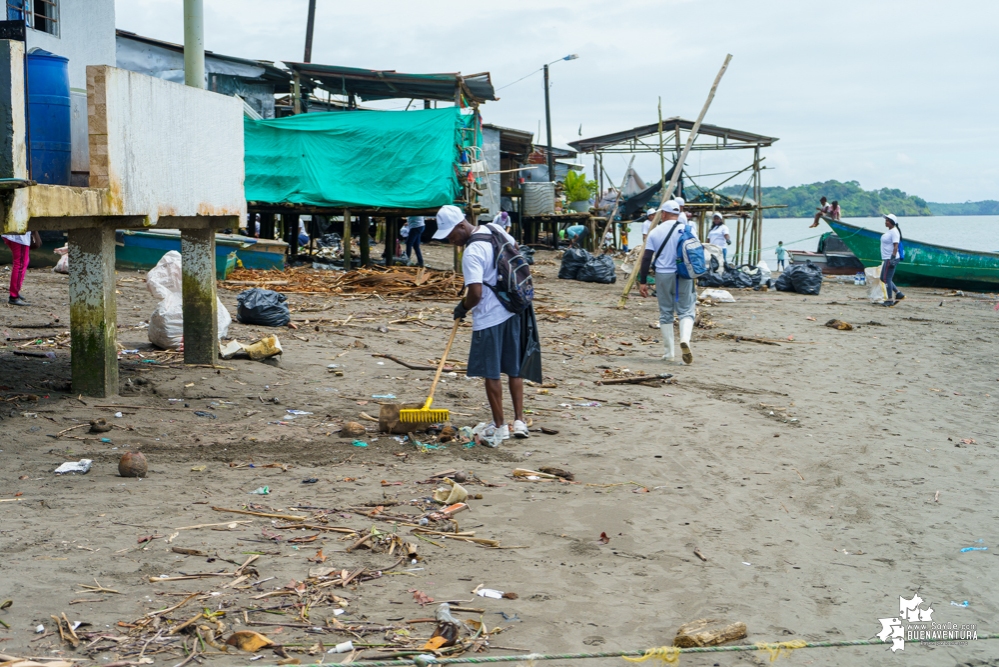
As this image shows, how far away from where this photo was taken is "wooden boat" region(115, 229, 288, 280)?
617 inches

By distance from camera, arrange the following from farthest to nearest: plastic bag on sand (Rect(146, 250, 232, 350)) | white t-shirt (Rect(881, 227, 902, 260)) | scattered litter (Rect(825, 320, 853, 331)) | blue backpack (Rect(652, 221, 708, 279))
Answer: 1. white t-shirt (Rect(881, 227, 902, 260))
2. scattered litter (Rect(825, 320, 853, 331))
3. blue backpack (Rect(652, 221, 708, 279))
4. plastic bag on sand (Rect(146, 250, 232, 350))

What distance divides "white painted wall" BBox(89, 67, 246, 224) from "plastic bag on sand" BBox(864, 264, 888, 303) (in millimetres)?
15006

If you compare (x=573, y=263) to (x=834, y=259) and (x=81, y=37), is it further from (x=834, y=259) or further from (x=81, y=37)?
(x=81, y=37)

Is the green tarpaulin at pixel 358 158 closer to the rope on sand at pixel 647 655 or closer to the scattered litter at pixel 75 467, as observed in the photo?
the scattered litter at pixel 75 467

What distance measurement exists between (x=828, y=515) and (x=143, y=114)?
5.49 m

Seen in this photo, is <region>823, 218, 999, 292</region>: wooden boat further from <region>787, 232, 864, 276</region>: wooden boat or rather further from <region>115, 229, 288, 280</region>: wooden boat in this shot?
<region>115, 229, 288, 280</region>: wooden boat

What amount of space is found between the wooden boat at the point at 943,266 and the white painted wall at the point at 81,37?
21554mm

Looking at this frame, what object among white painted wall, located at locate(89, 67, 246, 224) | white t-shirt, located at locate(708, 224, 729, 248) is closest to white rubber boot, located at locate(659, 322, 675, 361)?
white painted wall, located at locate(89, 67, 246, 224)

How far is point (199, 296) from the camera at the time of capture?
27.2ft

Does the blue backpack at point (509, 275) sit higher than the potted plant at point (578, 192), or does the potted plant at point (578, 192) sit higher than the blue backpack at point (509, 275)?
the potted plant at point (578, 192)

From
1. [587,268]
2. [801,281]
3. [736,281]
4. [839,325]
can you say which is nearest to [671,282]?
[839,325]

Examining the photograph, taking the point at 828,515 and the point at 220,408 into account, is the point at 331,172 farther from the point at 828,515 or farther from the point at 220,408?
the point at 828,515

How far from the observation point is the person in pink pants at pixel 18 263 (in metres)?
10.7

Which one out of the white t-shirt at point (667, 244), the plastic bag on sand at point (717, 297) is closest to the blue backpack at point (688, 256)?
the white t-shirt at point (667, 244)
